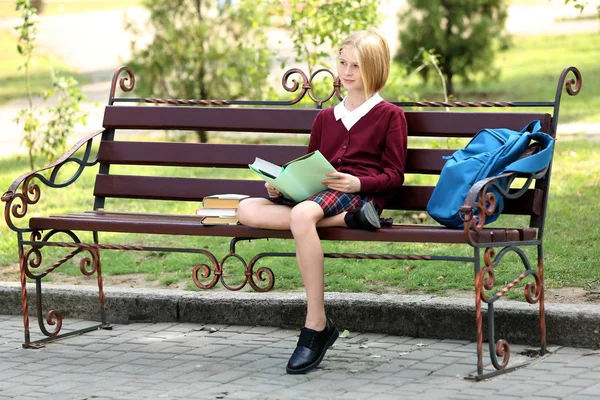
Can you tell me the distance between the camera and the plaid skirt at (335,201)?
5.00 meters

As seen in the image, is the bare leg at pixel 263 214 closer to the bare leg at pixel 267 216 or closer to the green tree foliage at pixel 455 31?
the bare leg at pixel 267 216

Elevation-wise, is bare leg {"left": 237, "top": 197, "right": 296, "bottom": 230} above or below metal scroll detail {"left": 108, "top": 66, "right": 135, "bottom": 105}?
below

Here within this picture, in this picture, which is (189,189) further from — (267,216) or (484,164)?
(484,164)

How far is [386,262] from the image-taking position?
6543 millimetres

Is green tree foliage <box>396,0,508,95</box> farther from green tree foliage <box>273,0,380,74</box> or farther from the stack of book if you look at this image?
the stack of book

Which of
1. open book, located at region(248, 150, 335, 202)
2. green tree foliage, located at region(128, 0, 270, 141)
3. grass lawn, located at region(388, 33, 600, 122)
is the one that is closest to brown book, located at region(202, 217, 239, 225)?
open book, located at region(248, 150, 335, 202)

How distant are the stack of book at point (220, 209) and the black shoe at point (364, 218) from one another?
570mm

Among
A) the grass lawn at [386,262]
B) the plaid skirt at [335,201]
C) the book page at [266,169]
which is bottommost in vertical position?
the grass lawn at [386,262]

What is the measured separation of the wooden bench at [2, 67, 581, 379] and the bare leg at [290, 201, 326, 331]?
110 millimetres

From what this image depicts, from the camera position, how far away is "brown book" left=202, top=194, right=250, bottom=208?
5309mm

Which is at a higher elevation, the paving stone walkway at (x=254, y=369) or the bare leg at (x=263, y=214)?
the bare leg at (x=263, y=214)

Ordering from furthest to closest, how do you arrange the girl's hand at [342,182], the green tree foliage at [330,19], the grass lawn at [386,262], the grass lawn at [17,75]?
the grass lawn at [17,75] → the green tree foliage at [330,19] → the grass lawn at [386,262] → the girl's hand at [342,182]

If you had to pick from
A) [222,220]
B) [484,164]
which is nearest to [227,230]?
[222,220]

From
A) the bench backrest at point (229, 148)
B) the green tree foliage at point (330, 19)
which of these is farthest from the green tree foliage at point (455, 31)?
the bench backrest at point (229, 148)
